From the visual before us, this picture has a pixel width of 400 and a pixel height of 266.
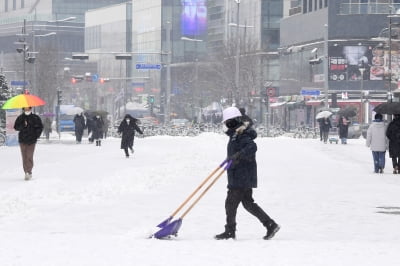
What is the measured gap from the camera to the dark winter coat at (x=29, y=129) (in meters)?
22.8

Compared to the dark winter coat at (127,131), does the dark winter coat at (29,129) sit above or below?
above

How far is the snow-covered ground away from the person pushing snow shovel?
26 cm

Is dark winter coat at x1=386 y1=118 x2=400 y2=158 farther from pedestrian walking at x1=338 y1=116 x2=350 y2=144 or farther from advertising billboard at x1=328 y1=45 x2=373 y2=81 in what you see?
advertising billboard at x1=328 y1=45 x2=373 y2=81

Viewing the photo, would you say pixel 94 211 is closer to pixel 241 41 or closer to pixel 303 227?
pixel 303 227

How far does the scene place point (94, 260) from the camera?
9.98 meters

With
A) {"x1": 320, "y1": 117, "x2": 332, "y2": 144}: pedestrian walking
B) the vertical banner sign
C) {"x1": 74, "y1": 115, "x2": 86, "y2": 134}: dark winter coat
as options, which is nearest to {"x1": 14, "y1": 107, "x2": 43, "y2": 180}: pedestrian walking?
the vertical banner sign

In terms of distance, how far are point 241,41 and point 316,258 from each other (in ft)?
287

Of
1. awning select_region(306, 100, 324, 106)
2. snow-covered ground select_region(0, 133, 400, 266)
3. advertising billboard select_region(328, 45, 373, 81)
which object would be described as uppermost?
advertising billboard select_region(328, 45, 373, 81)

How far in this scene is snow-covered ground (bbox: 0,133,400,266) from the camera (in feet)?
34.2

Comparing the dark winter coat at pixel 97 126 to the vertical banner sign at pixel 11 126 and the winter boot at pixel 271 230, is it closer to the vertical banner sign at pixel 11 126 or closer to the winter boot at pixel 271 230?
the vertical banner sign at pixel 11 126

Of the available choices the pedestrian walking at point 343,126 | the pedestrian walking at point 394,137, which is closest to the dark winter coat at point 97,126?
the pedestrian walking at point 343,126

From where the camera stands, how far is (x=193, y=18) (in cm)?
14725

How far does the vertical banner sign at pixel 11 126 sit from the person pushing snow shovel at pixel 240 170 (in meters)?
32.9

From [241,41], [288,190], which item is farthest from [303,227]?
[241,41]
